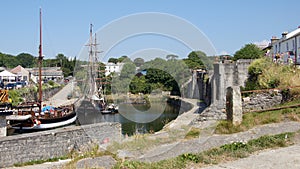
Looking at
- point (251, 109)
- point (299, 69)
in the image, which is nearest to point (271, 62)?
point (299, 69)

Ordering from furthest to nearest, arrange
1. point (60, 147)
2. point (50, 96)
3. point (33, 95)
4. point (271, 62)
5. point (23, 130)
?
point (50, 96)
point (33, 95)
point (23, 130)
point (271, 62)
point (60, 147)

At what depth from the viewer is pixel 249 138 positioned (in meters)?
8.19

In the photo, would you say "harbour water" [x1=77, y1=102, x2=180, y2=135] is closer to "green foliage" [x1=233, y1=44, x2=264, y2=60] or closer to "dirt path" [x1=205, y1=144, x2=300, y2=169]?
"green foliage" [x1=233, y1=44, x2=264, y2=60]

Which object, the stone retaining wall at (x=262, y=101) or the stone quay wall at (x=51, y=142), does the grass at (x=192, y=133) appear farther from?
the stone quay wall at (x=51, y=142)

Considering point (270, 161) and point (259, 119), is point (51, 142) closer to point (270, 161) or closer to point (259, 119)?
point (259, 119)

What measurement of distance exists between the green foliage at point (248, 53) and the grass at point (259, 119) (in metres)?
20.0

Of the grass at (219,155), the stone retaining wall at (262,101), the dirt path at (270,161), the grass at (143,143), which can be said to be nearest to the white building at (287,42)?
the stone retaining wall at (262,101)

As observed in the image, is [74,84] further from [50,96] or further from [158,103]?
[158,103]

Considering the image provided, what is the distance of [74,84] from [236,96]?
45896 millimetres

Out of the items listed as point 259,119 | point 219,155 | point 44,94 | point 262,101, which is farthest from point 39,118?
point 44,94

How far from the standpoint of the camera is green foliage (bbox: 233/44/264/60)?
101ft

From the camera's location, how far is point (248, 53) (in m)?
31.3

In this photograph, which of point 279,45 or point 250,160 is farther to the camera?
point 279,45

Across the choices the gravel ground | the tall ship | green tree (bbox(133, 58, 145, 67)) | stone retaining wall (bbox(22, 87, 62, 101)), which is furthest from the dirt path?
stone retaining wall (bbox(22, 87, 62, 101))
